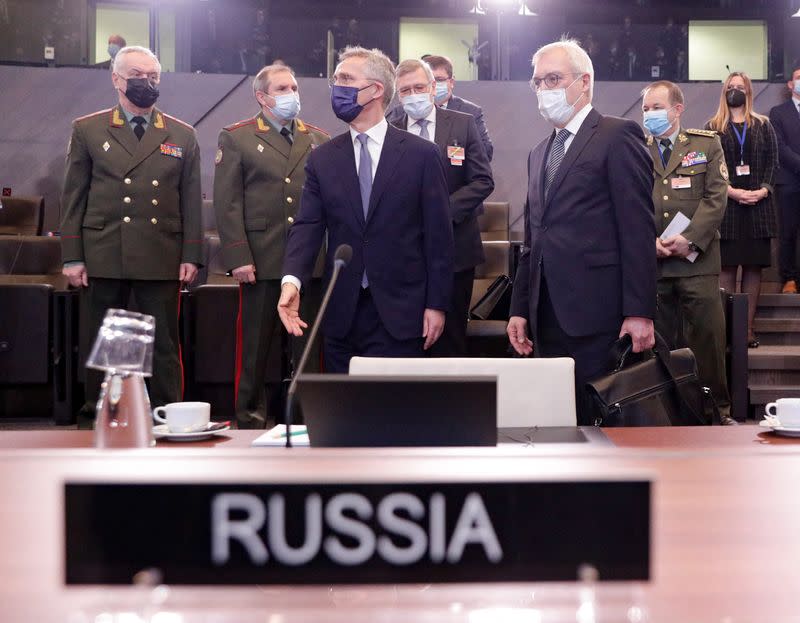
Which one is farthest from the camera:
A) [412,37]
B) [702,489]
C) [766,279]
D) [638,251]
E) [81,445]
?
[412,37]

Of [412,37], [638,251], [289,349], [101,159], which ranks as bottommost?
[289,349]

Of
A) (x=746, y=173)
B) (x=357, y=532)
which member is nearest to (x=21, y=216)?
(x=746, y=173)

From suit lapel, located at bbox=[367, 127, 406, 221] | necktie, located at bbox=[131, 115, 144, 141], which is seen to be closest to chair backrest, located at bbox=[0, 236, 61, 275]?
necktie, located at bbox=[131, 115, 144, 141]

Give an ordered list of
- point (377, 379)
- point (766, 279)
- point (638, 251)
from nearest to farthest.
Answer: point (377, 379)
point (638, 251)
point (766, 279)

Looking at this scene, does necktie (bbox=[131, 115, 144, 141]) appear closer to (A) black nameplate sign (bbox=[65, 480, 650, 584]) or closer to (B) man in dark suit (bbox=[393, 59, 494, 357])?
(B) man in dark suit (bbox=[393, 59, 494, 357])

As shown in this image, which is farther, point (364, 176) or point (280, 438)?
point (364, 176)

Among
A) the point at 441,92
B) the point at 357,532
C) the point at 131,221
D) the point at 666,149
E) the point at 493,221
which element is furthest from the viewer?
the point at 493,221

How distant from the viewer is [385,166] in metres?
2.85

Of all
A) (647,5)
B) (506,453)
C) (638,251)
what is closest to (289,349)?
(638,251)

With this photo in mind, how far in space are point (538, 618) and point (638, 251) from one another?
216cm

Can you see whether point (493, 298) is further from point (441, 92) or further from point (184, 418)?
point (184, 418)

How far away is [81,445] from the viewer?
5.61 feet

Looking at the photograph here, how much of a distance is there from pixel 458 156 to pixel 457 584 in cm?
342

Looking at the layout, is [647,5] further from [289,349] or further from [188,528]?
[188,528]
